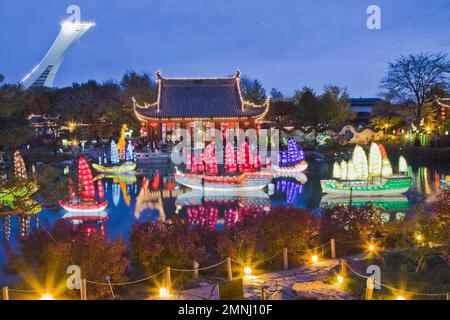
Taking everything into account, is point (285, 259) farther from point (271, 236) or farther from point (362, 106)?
point (362, 106)

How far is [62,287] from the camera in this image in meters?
9.77

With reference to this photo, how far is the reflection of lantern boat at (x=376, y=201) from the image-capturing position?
2217 centimetres

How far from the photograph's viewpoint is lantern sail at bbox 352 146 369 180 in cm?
2320

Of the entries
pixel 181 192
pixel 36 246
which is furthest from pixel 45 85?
pixel 36 246

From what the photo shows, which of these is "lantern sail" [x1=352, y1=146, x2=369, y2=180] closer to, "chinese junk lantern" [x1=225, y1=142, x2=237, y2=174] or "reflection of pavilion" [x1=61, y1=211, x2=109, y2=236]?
"chinese junk lantern" [x1=225, y1=142, x2=237, y2=174]

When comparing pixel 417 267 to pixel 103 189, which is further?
pixel 103 189

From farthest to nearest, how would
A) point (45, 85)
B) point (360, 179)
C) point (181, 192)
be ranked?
point (45, 85)
point (181, 192)
point (360, 179)

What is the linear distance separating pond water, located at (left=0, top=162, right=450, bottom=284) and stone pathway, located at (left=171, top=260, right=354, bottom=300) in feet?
17.6

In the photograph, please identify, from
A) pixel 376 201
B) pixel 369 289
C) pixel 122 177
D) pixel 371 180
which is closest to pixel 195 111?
pixel 122 177

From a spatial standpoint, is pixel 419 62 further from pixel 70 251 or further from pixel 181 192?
pixel 70 251

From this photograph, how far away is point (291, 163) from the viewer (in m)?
38.5

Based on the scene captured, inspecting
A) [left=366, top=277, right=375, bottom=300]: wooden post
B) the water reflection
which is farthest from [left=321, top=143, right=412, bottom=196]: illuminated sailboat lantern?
[left=366, top=277, right=375, bottom=300]: wooden post

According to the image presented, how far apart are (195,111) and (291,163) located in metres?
15.6
